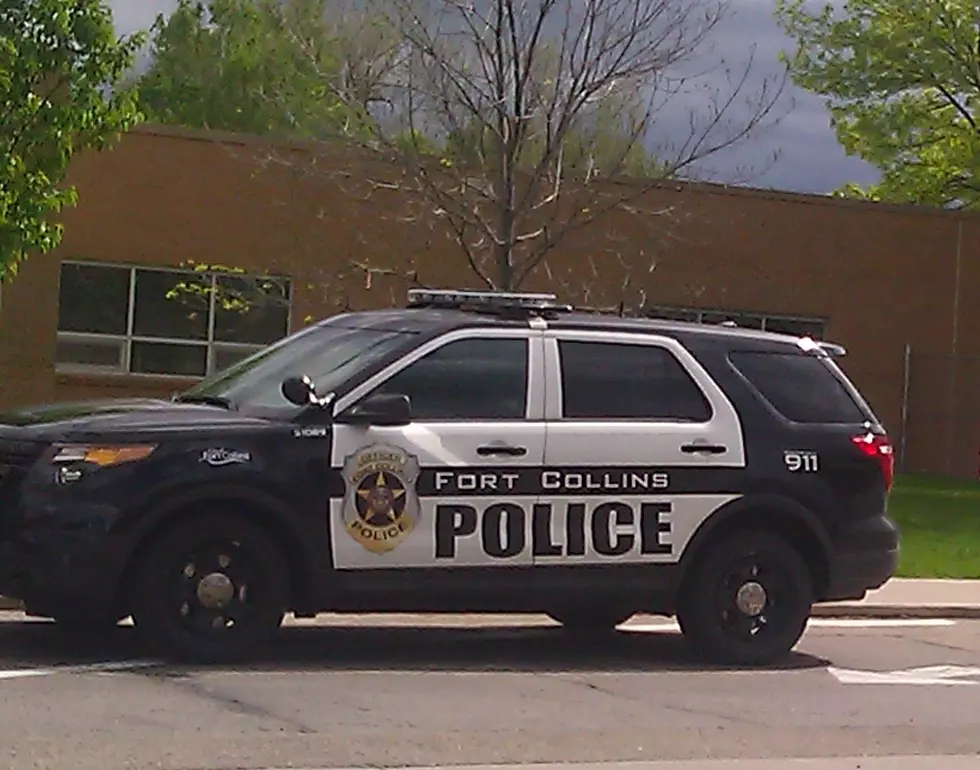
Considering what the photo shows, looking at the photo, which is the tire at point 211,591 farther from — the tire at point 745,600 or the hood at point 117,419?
the tire at point 745,600

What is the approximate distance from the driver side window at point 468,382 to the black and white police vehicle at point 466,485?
1 centimetres

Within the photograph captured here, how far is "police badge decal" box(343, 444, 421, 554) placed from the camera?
1005 cm

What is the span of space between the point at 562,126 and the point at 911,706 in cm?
1049

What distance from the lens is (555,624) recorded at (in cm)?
1289

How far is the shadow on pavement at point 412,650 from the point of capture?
10.2 meters

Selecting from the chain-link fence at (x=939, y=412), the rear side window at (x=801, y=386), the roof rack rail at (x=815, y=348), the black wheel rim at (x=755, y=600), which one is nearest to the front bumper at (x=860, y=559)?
the black wheel rim at (x=755, y=600)

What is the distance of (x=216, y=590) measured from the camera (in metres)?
9.89

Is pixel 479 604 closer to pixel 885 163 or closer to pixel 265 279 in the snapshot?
pixel 265 279

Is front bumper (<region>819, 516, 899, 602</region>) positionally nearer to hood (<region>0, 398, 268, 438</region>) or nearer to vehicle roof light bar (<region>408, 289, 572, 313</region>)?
vehicle roof light bar (<region>408, 289, 572, 313</region>)

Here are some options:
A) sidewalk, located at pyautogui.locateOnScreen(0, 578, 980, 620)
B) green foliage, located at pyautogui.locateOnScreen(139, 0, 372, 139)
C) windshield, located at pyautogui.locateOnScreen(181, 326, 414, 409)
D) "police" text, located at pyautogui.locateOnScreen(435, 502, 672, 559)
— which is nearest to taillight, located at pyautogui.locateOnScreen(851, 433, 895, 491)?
"police" text, located at pyautogui.locateOnScreen(435, 502, 672, 559)

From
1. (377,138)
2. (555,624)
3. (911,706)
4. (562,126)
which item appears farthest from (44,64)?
(911,706)

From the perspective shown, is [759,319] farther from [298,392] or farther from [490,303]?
[298,392]

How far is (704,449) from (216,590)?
2929mm

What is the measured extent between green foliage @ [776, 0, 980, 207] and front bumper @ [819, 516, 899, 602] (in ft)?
73.1
